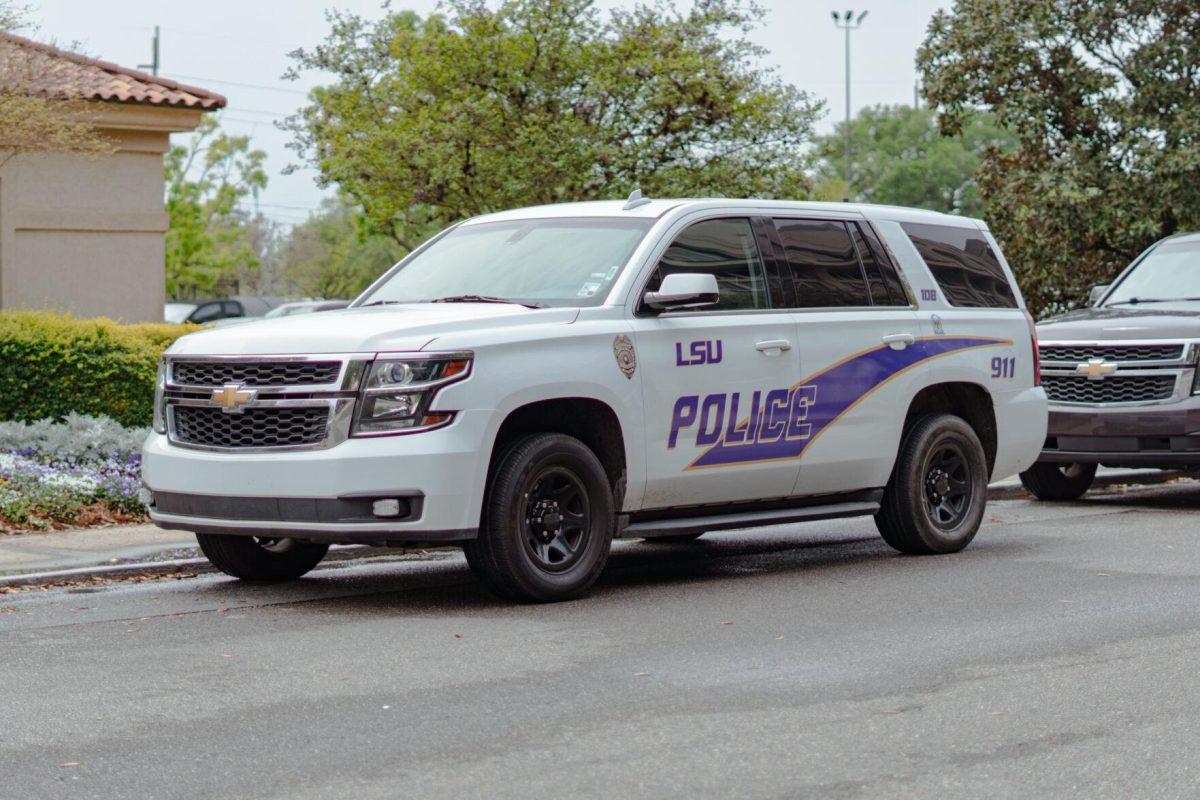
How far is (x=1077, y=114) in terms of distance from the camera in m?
22.0

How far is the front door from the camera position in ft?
28.7

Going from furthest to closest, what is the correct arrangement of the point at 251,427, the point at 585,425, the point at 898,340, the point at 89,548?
the point at 89,548, the point at 898,340, the point at 585,425, the point at 251,427

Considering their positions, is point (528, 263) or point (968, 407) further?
point (968, 407)

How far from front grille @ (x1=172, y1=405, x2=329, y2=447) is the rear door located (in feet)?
9.20

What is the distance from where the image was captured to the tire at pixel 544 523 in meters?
8.06

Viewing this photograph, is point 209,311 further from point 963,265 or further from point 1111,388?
point 963,265

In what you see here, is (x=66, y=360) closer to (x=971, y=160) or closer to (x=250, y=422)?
(x=250, y=422)

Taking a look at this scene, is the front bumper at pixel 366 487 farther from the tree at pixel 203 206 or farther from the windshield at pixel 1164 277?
the tree at pixel 203 206

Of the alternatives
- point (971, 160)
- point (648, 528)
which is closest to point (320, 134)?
point (648, 528)

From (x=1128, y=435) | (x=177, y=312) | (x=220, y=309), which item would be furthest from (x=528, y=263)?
(x=220, y=309)

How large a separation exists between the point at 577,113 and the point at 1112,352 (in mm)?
12175

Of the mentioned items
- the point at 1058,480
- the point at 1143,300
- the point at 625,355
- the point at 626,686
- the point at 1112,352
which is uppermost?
the point at 1143,300

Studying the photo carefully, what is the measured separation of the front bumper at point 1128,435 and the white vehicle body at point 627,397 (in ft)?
8.41

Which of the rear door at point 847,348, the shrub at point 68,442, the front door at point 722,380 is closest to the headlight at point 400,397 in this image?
the front door at point 722,380
